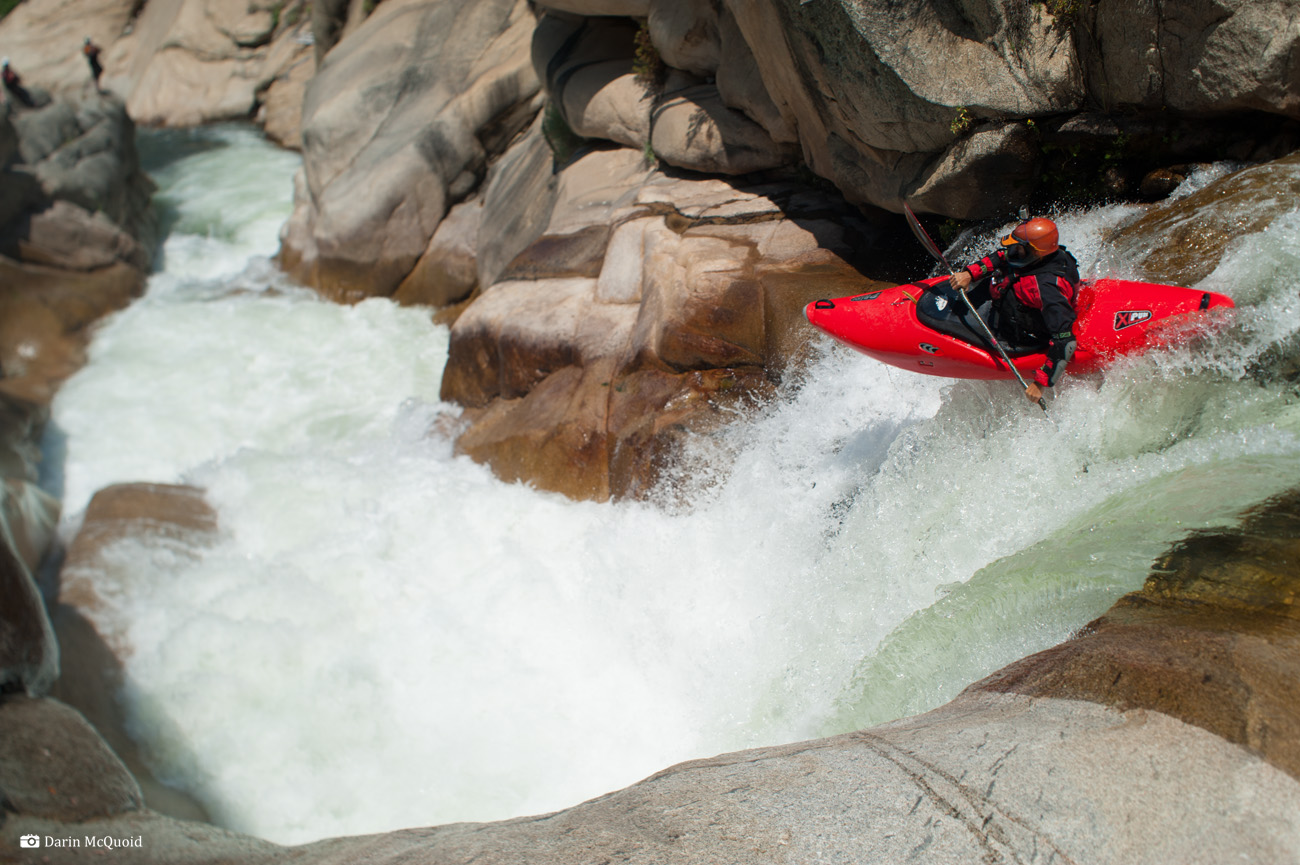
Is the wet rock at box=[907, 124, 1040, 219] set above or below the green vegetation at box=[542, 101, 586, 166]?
above

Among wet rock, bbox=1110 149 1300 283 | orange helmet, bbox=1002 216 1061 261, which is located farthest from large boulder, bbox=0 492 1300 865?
wet rock, bbox=1110 149 1300 283

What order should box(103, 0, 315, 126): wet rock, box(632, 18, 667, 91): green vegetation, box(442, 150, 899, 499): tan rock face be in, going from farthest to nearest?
box(103, 0, 315, 126): wet rock → box(632, 18, 667, 91): green vegetation → box(442, 150, 899, 499): tan rock face

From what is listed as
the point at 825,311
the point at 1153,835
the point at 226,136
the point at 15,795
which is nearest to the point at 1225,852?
the point at 1153,835

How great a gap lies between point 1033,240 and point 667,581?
2.89m

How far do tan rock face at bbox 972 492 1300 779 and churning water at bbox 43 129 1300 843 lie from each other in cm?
15

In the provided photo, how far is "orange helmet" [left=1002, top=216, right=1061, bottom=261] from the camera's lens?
4.17 metres

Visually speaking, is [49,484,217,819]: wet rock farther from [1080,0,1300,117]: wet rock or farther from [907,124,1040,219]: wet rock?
[1080,0,1300,117]: wet rock

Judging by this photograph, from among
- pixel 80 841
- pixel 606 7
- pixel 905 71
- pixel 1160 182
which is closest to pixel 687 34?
pixel 606 7

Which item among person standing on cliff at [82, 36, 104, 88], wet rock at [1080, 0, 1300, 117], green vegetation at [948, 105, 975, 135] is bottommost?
person standing on cliff at [82, 36, 104, 88]

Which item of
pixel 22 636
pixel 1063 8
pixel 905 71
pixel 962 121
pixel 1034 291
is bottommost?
pixel 22 636

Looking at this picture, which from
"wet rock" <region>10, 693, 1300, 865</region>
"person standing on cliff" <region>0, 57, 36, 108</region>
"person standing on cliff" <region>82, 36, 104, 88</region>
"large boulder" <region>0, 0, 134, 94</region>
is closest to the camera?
"wet rock" <region>10, 693, 1300, 865</region>

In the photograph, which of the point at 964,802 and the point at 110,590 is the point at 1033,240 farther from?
the point at 110,590

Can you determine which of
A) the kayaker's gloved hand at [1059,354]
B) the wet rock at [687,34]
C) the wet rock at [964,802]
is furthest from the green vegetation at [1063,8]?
the wet rock at [964,802]

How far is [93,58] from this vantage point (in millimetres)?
17500
